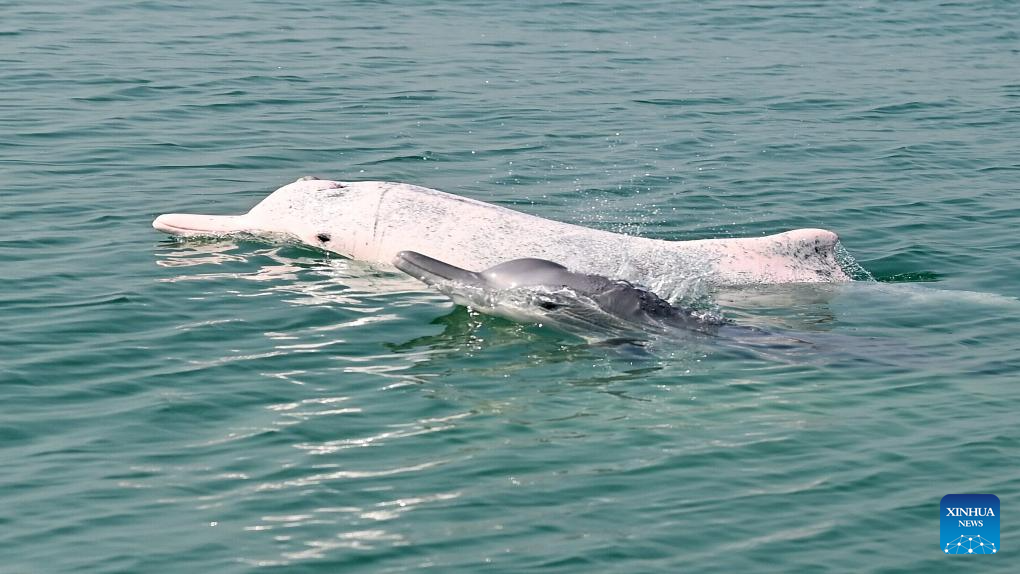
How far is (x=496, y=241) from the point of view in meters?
14.2

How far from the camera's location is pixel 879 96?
25.8m

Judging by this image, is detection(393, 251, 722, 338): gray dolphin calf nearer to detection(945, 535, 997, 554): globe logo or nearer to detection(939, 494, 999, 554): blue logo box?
detection(939, 494, 999, 554): blue logo box

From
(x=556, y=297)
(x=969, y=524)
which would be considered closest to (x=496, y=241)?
Answer: (x=556, y=297)

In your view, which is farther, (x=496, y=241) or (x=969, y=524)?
(x=496, y=241)

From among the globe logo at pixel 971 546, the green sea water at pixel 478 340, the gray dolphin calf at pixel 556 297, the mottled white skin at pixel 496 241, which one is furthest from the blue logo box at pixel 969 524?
the mottled white skin at pixel 496 241

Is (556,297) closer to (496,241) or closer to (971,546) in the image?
(496,241)

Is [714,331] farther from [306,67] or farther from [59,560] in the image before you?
[306,67]

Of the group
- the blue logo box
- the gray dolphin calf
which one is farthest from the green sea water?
the gray dolphin calf

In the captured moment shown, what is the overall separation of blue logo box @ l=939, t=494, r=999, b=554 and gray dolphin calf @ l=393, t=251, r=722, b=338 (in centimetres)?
399

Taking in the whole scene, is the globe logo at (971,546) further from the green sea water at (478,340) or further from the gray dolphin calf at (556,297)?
the gray dolphin calf at (556,297)

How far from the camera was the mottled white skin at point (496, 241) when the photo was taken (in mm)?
14117

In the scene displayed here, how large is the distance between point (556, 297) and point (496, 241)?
1.78 meters

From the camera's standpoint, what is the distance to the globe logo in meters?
8.50

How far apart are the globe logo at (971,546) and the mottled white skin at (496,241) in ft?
19.1
